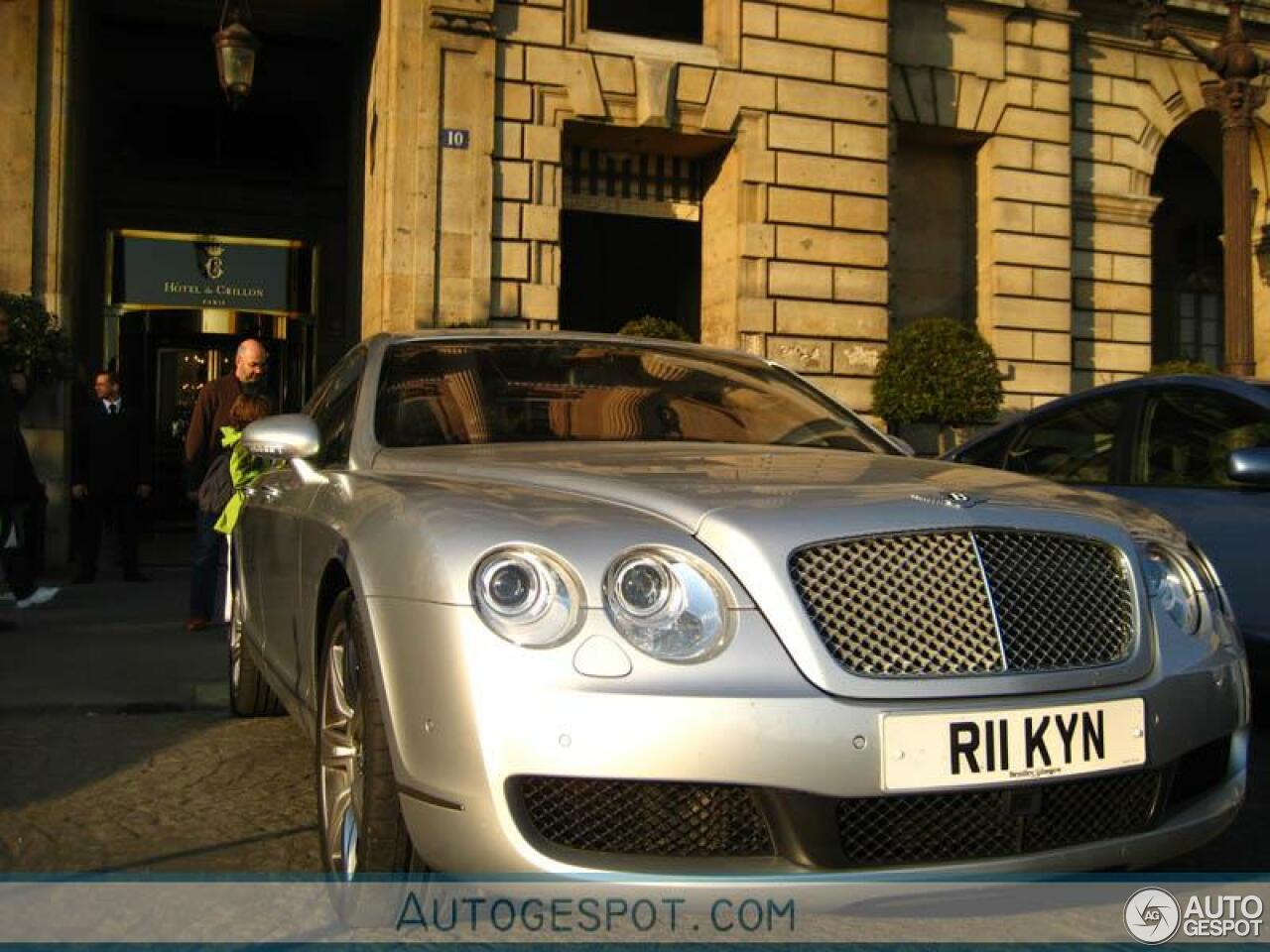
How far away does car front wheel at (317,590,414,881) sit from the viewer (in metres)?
2.62

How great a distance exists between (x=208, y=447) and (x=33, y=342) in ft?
14.4

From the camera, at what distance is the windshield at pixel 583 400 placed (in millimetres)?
3695

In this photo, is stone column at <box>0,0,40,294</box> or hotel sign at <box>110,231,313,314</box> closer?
stone column at <box>0,0,40,294</box>

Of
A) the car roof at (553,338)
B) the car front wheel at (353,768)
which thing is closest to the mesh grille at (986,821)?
the car front wheel at (353,768)

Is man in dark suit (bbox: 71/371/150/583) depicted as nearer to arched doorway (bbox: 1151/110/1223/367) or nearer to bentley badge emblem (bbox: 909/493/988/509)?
bentley badge emblem (bbox: 909/493/988/509)

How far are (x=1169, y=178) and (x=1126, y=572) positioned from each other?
20016 millimetres

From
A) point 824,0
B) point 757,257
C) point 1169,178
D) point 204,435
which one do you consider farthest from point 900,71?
point 204,435

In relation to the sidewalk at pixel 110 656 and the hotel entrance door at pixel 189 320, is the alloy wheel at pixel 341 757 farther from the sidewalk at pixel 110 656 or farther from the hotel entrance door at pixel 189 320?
the hotel entrance door at pixel 189 320

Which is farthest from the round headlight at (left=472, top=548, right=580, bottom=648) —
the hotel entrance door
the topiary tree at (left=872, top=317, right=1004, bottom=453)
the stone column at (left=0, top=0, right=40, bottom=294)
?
the hotel entrance door

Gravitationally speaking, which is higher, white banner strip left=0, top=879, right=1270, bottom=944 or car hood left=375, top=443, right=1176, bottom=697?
car hood left=375, top=443, right=1176, bottom=697

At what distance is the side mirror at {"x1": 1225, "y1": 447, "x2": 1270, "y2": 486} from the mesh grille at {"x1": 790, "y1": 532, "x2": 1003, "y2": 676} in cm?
271

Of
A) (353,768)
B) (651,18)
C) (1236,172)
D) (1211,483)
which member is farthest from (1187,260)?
(353,768)

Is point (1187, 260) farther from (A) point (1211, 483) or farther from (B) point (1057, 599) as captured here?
(B) point (1057, 599)

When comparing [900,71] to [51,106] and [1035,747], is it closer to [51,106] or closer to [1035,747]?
[51,106]
